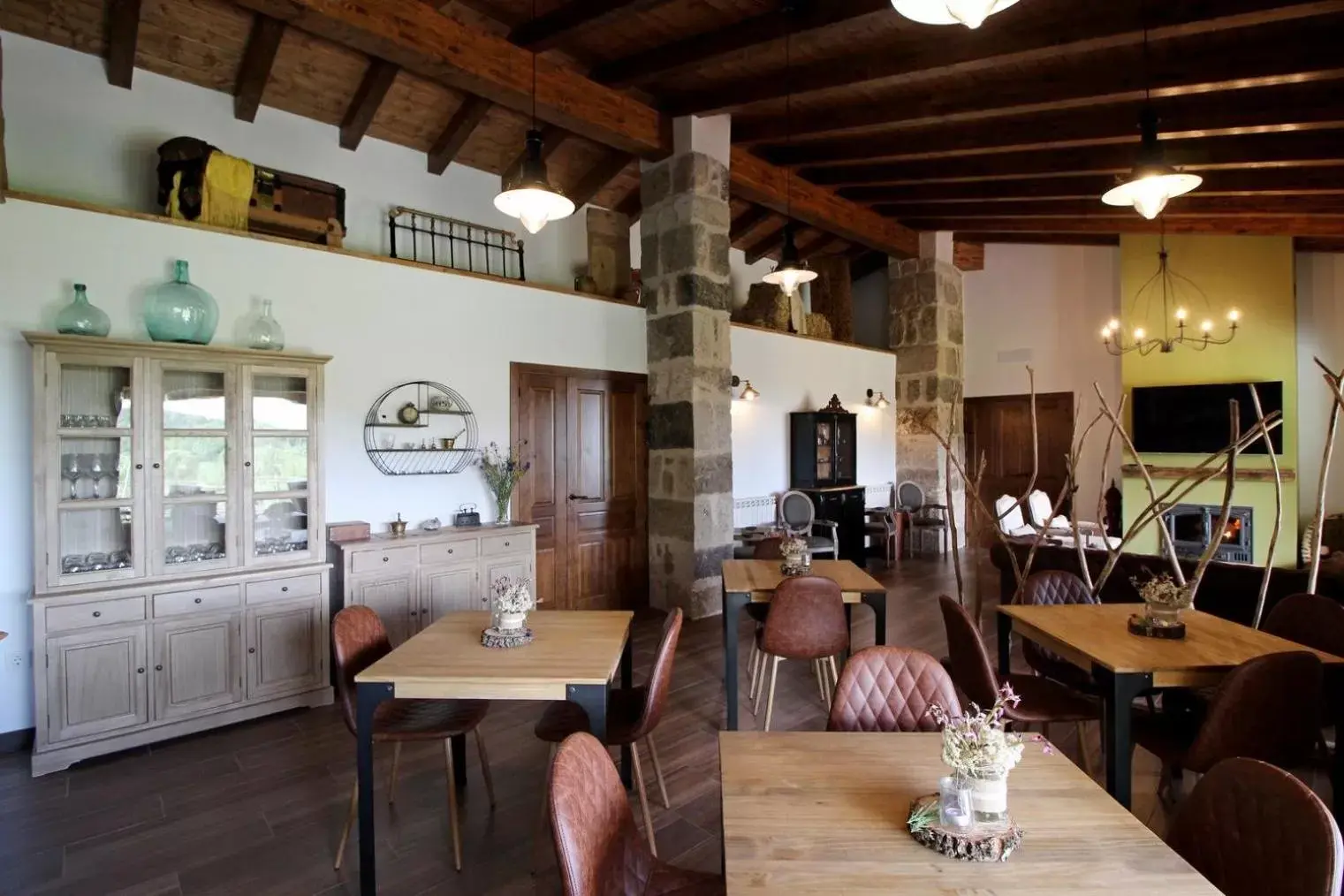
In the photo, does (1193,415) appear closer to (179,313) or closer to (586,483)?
(586,483)

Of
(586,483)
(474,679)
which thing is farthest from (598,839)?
(586,483)

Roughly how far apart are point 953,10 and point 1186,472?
7083 millimetres

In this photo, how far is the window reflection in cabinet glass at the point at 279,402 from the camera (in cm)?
365

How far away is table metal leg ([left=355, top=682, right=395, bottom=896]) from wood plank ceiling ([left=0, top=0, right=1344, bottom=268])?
3.46 metres

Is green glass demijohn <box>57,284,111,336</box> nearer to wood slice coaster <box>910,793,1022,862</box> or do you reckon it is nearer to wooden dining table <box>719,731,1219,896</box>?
wooden dining table <box>719,731,1219,896</box>

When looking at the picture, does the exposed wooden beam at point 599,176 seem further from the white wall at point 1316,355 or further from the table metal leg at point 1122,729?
the white wall at point 1316,355

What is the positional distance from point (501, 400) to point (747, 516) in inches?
125

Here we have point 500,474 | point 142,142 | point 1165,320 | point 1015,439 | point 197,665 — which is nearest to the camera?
point 197,665

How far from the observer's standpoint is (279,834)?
8.41ft

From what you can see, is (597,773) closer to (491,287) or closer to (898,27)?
(491,287)

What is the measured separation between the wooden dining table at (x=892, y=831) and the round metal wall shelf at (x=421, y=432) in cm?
347

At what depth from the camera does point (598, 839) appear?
143 centimetres

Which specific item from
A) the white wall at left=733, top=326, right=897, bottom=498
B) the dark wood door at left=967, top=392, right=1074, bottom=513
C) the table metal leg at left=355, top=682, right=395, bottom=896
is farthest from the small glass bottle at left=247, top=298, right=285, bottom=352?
the dark wood door at left=967, top=392, right=1074, bottom=513

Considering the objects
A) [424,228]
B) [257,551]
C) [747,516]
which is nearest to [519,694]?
[257,551]
